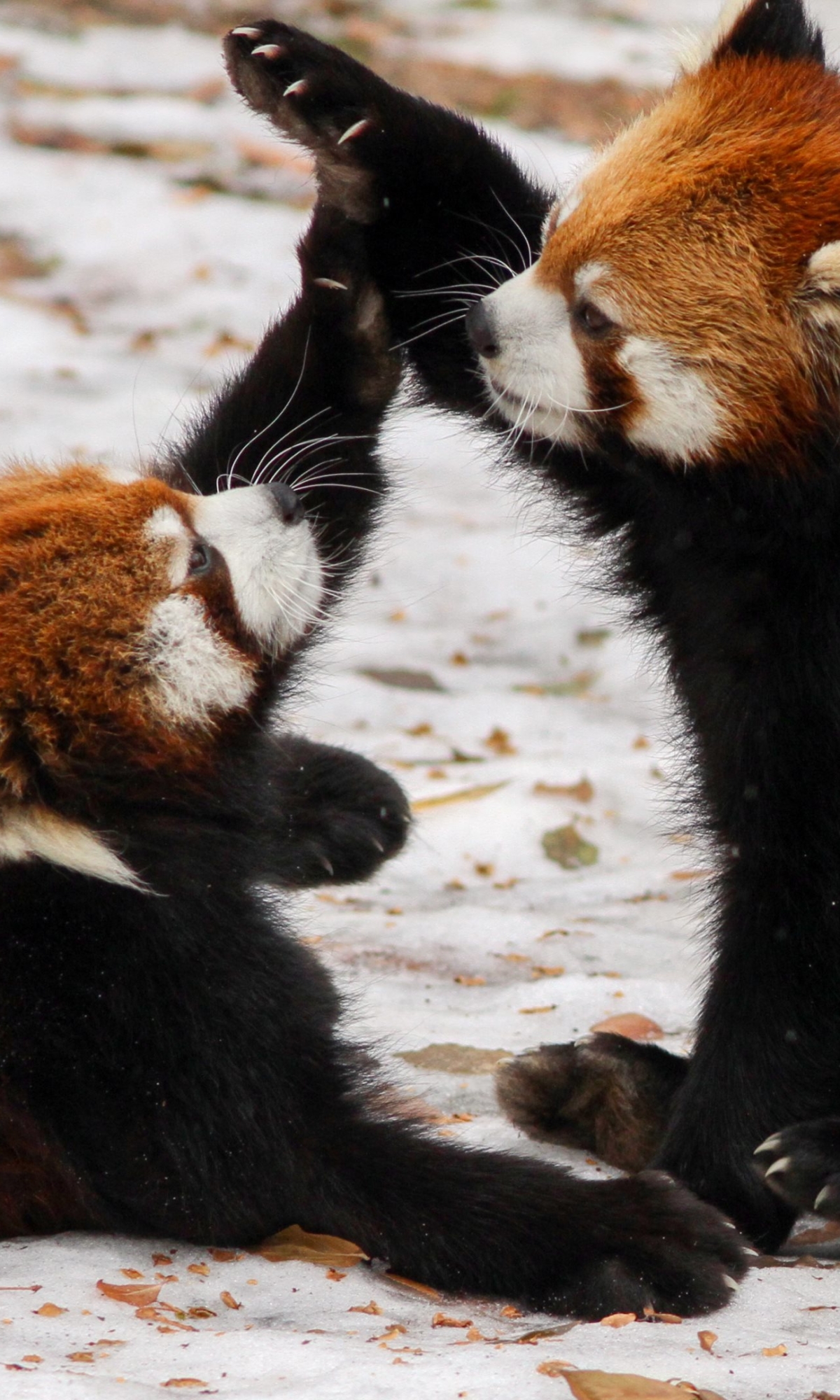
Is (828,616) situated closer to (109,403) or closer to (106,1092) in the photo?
(106,1092)

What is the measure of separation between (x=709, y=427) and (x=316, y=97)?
1292 mm

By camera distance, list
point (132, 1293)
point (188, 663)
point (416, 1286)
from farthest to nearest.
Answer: point (188, 663) < point (416, 1286) < point (132, 1293)

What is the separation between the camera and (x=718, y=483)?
3719mm

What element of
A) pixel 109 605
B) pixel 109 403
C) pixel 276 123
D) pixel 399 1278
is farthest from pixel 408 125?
pixel 109 403

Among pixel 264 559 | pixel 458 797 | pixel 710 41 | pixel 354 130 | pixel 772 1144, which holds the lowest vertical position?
pixel 458 797

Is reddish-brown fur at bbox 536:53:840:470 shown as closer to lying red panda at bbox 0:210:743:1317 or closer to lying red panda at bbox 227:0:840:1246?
lying red panda at bbox 227:0:840:1246

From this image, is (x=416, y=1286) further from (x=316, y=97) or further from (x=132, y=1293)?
(x=316, y=97)

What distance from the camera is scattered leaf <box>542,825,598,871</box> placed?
19.6 feet

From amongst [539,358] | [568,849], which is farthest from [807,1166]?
[568,849]

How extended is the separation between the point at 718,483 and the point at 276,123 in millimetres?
1470

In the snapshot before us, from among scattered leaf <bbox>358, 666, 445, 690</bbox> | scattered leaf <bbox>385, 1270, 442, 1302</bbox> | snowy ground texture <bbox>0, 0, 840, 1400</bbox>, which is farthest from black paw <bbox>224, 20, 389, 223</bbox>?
scattered leaf <bbox>358, 666, 445, 690</bbox>

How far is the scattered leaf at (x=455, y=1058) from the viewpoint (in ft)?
13.9

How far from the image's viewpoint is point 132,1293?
289cm

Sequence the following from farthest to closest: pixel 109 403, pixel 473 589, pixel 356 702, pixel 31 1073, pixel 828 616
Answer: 1. pixel 109 403
2. pixel 473 589
3. pixel 356 702
4. pixel 828 616
5. pixel 31 1073
